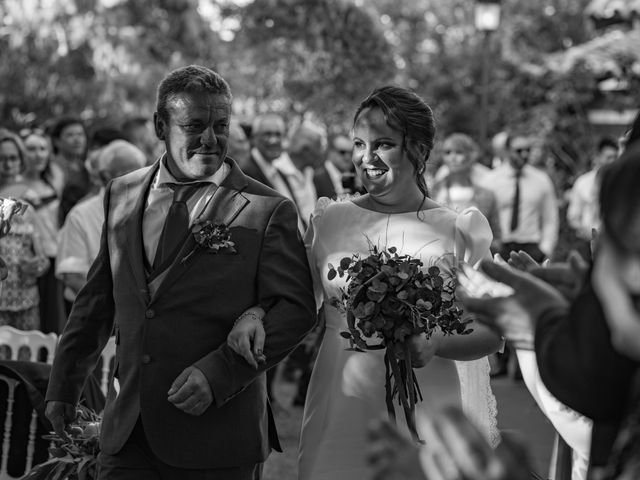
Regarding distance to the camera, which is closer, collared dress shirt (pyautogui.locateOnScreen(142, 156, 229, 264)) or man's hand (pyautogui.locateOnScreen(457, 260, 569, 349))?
man's hand (pyautogui.locateOnScreen(457, 260, 569, 349))

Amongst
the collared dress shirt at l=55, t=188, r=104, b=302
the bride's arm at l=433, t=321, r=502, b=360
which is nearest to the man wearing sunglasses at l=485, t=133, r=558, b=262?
the collared dress shirt at l=55, t=188, r=104, b=302

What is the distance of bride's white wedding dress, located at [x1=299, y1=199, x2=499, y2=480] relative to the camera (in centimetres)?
428

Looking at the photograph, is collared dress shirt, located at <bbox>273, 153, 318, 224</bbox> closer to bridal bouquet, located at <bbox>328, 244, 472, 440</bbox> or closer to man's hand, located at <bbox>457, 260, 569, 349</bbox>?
bridal bouquet, located at <bbox>328, 244, 472, 440</bbox>

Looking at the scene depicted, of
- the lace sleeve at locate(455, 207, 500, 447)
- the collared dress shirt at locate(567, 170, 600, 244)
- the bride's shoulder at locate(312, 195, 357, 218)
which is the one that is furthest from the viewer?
the collared dress shirt at locate(567, 170, 600, 244)

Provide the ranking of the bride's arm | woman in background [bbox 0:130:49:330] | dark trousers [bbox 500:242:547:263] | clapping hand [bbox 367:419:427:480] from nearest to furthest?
clapping hand [bbox 367:419:427:480] < the bride's arm < woman in background [bbox 0:130:49:330] < dark trousers [bbox 500:242:547:263]

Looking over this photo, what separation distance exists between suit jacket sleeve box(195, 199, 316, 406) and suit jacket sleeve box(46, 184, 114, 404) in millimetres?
603

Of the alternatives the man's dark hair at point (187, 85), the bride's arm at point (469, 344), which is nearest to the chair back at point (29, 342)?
the man's dark hair at point (187, 85)

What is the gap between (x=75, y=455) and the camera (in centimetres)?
463

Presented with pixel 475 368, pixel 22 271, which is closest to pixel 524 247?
pixel 22 271

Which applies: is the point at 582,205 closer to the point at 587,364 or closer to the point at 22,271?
the point at 22,271

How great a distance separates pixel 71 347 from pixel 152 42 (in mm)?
25969

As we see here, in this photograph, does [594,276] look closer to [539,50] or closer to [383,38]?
[383,38]

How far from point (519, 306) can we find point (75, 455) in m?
2.63

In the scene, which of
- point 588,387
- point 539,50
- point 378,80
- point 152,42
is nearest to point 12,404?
point 588,387
